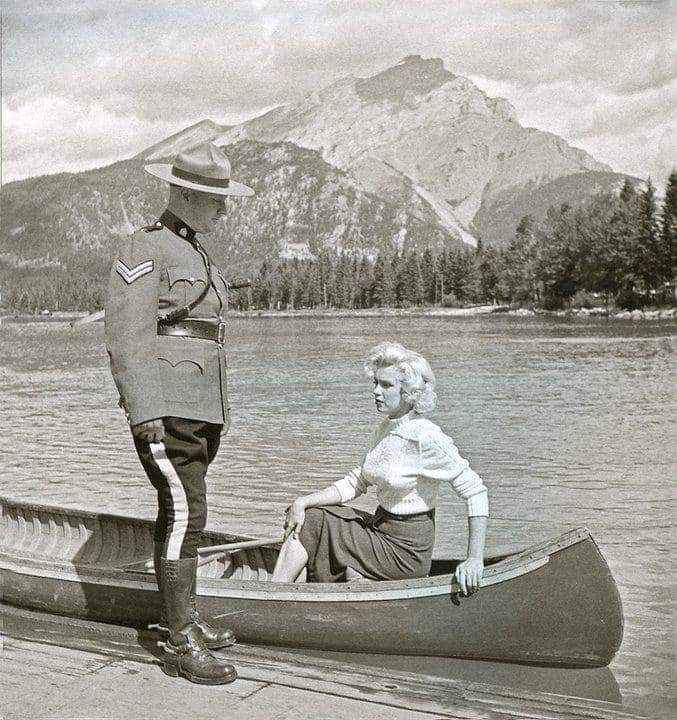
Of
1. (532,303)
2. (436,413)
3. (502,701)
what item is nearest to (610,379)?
(436,413)

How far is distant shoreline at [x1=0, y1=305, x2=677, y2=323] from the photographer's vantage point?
81.8 metres

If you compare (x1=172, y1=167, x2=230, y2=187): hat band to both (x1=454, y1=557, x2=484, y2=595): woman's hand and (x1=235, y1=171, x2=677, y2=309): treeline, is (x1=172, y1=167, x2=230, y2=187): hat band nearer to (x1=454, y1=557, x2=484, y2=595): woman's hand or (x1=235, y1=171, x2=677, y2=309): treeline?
(x1=454, y1=557, x2=484, y2=595): woman's hand

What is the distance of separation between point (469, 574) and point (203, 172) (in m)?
2.31

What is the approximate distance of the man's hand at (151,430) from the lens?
4.05 metres

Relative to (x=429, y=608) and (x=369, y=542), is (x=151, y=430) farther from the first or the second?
(x=429, y=608)

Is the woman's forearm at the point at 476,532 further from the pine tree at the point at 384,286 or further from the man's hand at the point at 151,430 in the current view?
the pine tree at the point at 384,286

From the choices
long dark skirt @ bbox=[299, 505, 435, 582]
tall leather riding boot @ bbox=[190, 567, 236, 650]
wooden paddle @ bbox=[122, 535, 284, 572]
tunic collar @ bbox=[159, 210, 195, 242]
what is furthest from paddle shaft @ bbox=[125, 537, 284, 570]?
tunic collar @ bbox=[159, 210, 195, 242]

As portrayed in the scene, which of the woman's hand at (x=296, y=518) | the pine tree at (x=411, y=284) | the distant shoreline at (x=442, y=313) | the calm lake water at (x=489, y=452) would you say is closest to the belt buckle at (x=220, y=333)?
the woman's hand at (x=296, y=518)

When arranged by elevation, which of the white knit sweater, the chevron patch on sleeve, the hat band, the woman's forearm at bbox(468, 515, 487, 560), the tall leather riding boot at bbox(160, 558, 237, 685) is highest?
the hat band

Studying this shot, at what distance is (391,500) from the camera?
188 inches

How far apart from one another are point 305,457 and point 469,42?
23.6 ft

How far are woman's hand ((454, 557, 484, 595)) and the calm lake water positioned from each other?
1.89ft

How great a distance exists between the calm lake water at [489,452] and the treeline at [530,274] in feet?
175

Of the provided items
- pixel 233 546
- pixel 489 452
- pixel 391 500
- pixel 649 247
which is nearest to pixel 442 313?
pixel 649 247
